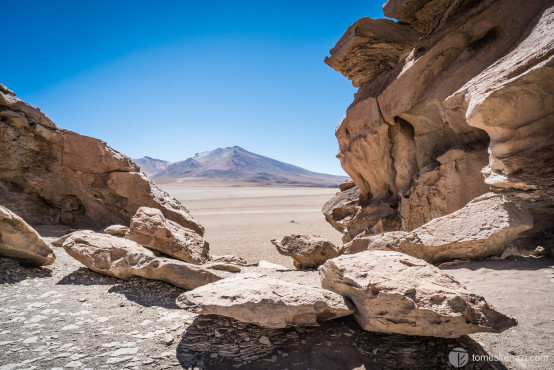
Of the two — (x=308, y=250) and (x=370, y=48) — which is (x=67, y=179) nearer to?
(x=308, y=250)

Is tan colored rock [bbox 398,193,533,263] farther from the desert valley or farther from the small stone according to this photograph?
the small stone

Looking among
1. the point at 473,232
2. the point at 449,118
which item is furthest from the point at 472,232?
the point at 449,118

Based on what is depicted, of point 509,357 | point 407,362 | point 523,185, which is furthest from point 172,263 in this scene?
point 523,185

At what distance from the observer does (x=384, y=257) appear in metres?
3.37

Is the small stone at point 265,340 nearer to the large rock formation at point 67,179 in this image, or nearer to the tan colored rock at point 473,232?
the tan colored rock at point 473,232

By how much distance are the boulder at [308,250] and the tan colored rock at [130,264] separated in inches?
140

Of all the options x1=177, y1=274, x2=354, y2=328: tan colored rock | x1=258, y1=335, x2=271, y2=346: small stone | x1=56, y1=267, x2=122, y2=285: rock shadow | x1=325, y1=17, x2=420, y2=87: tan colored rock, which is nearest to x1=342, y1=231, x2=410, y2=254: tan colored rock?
x1=177, y1=274, x2=354, y2=328: tan colored rock

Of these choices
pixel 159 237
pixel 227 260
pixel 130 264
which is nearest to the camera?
pixel 130 264

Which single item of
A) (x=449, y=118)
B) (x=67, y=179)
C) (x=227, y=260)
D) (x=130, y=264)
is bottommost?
(x=227, y=260)

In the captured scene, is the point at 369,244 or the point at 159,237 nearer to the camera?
the point at 159,237

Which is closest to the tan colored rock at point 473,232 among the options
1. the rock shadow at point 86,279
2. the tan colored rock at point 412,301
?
the tan colored rock at point 412,301

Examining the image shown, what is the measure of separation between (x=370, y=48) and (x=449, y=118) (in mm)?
4164

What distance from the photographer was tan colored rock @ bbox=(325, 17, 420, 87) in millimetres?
9133

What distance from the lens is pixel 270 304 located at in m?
2.65
